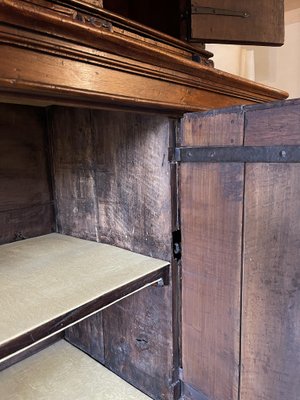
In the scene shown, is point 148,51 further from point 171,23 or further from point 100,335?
point 100,335

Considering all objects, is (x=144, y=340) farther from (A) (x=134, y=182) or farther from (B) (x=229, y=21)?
(B) (x=229, y=21)

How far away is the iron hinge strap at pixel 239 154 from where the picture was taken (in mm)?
632

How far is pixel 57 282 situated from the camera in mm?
777

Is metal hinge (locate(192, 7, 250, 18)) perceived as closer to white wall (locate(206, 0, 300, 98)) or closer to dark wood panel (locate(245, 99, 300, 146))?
dark wood panel (locate(245, 99, 300, 146))

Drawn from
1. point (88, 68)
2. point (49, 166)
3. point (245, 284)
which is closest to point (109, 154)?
point (49, 166)

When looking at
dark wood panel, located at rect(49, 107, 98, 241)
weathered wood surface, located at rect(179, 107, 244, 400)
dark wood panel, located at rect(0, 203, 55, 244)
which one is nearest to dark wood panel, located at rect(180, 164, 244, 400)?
weathered wood surface, located at rect(179, 107, 244, 400)

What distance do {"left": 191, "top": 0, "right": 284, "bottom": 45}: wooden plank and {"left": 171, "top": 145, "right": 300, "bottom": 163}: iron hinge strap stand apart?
34 centimetres

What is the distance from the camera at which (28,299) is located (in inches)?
27.0

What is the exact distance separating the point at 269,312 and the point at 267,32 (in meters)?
0.82

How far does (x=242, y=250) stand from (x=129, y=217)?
0.39 meters

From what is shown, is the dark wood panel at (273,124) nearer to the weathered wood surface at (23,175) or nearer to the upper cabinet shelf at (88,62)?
the upper cabinet shelf at (88,62)

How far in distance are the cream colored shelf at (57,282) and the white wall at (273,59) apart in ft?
4.40

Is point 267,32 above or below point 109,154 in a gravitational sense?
above

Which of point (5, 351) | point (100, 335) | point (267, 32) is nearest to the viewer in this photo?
point (5, 351)
